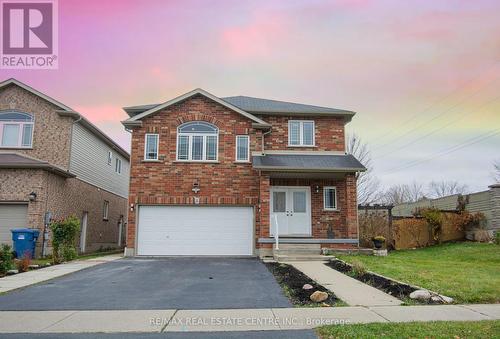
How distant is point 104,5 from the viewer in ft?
46.0

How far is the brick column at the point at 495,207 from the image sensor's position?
59.4ft

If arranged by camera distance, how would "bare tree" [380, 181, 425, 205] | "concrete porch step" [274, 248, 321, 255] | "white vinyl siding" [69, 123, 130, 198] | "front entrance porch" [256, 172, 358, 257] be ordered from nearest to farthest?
"concrete porch step" [274, 248, 321, 255] < "front entrance porch" [256, 172, 358, 257] < "white vinyl siding" [69, 123, 130, 198] < "bare tree" [380, 181, 425, 205]

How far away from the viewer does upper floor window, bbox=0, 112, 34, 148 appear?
56.8ft

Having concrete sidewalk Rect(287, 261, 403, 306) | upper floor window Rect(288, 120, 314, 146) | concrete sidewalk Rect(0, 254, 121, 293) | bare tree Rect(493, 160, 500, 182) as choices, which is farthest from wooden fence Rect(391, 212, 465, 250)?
bare tree Rect(493, 160, 500, 182)

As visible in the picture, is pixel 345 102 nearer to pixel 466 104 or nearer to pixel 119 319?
pixel 466 104

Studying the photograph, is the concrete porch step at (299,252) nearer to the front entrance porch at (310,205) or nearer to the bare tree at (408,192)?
the front entrance porch at (310,205)

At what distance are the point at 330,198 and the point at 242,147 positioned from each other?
14.9ft

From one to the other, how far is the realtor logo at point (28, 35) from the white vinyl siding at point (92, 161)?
374 centimetres

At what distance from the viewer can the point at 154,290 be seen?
8.66 meters

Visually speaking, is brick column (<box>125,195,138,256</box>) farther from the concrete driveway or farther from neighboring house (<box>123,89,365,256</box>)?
the concrete driveway

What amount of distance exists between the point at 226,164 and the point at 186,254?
4.11 metres

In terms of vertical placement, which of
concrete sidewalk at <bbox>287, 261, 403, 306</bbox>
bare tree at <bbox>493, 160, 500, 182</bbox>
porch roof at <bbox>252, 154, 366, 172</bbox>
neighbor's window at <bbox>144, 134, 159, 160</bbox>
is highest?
bare tree at <bbox>493, 160, 500, 182</bbox>

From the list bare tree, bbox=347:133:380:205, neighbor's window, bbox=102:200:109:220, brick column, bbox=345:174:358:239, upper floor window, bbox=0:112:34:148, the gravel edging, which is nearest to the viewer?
the gravel edging

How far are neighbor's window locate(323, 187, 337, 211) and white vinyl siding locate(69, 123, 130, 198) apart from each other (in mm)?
11783
